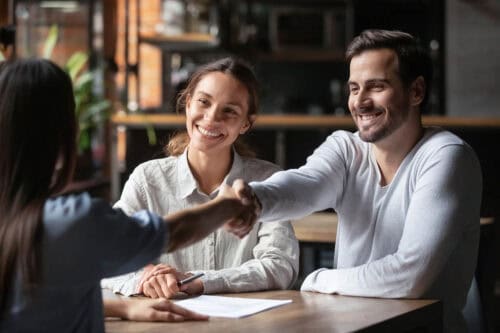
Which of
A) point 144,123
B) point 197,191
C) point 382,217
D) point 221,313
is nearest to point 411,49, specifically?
point 382,217

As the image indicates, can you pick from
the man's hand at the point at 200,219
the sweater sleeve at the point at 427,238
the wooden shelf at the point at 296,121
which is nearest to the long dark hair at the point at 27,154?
the man's hand at the point at 200,219

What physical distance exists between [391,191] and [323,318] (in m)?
0.57

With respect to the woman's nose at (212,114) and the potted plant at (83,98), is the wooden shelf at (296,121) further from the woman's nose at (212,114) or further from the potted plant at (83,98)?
the woman's nose at (212,114)

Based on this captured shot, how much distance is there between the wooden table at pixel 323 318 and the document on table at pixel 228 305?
3 centimetres

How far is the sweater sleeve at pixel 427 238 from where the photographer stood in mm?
2268

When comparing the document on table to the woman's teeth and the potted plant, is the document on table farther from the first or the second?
the potted plant

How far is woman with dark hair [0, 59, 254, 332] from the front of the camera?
1550 millimetres

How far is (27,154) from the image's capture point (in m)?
1.56

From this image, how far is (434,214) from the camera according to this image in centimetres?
229

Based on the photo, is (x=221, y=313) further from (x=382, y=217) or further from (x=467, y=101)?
(x=467, y=101)

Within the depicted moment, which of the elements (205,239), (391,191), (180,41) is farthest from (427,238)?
(180,41)

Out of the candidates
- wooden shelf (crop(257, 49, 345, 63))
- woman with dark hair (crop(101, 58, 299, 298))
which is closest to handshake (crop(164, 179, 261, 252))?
woman with dark hair (crop(101, 58, 299, 298))

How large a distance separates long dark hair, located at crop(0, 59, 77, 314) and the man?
29.3 inches

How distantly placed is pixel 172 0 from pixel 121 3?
496 millimetres
